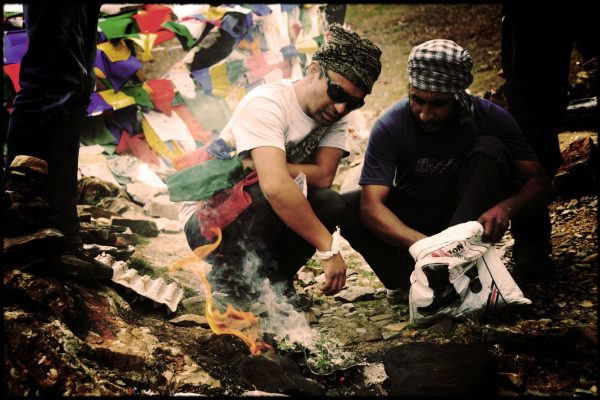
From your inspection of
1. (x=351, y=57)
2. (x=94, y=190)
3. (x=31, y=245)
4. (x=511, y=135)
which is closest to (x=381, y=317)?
(x=511, y=135)

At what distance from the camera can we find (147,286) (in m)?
3.17

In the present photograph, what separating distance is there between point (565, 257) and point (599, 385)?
1.50m

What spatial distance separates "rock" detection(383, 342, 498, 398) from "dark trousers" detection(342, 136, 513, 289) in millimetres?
880

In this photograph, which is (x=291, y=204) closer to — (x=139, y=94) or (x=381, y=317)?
(x=381, y=317)

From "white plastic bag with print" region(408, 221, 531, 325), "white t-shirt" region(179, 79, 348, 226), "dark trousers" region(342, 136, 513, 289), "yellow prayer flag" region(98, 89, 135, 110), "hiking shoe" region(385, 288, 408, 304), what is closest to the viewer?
"white plastic bag with print" region(408, 221, 531, 325)

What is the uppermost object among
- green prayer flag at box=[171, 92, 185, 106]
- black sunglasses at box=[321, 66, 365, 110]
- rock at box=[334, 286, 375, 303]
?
black sunglasses at box=[321, 66, 365, 110]

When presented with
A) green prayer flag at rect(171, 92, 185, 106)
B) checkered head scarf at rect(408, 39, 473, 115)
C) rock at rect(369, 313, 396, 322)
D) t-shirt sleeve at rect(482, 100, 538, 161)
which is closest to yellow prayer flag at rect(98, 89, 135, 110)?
Result: green prayer flag at rect(171, 92, 185, 106)

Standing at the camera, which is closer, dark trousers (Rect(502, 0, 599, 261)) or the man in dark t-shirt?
the man in dark t-shirt

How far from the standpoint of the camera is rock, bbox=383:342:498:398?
79.4 inches

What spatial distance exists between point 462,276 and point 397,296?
35.9 inches

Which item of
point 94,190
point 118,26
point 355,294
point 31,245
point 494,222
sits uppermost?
point 118,26

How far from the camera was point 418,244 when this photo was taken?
2.70 meters

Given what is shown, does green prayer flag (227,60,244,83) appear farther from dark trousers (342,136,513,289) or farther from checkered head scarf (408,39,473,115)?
checkered head scarf (408,39,473,115)

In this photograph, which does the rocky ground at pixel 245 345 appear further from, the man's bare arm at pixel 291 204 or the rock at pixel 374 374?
the man's bare arm at pixel 291 204
